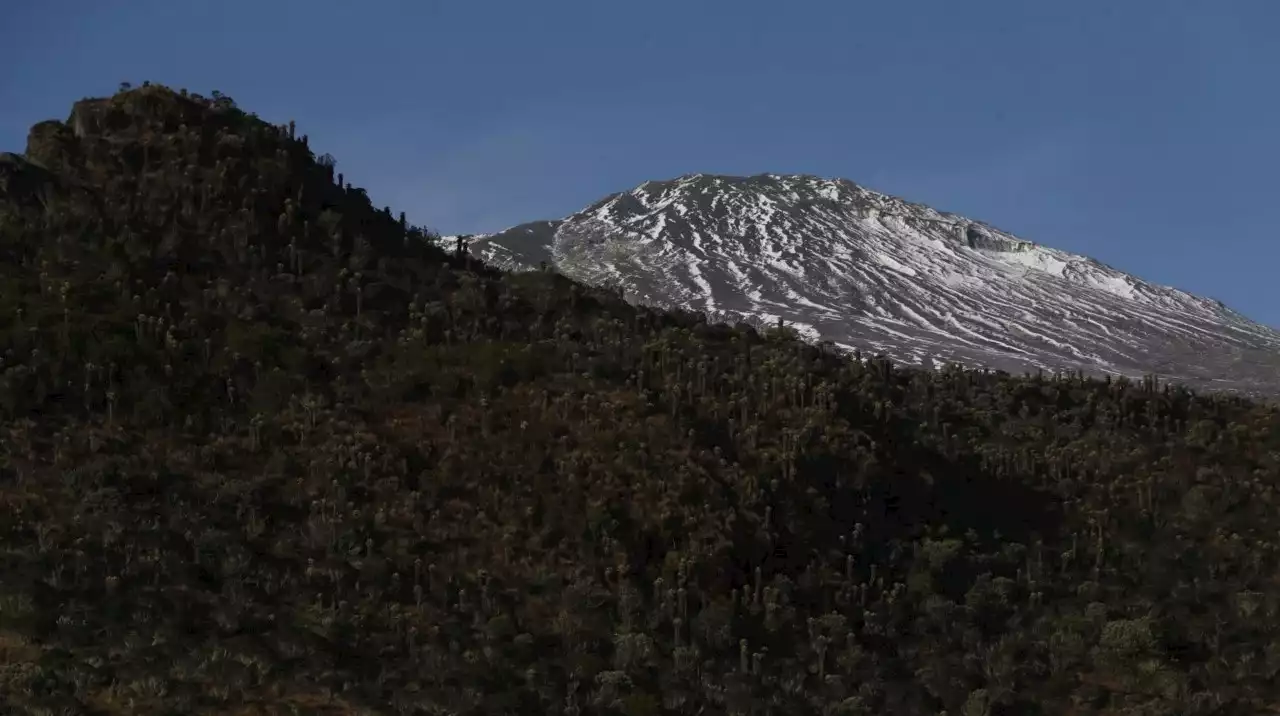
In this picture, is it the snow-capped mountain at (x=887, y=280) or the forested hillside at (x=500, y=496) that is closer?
the forested hillside at (x=500, y=496)

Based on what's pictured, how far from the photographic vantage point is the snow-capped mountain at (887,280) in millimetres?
137000

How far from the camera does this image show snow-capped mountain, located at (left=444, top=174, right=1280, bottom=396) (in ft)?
449

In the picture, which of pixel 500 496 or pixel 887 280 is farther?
pixel 887 280

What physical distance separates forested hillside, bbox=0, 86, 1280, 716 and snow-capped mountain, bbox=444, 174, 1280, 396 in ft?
265

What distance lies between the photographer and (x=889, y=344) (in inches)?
5084

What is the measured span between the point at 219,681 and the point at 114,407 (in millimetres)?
12353

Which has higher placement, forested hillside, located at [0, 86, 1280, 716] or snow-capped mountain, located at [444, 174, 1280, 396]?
snow-capped mountain, located at [444, 174, 1280, 396]

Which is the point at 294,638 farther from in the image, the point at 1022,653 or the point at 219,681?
the point at 1022,653

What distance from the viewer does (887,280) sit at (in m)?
159

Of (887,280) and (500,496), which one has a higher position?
(887,280)

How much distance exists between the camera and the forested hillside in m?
29.2

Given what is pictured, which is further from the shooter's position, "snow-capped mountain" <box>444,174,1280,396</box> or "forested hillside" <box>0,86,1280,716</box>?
"snow-capped mountain" <box>444,174,1280,396</box>

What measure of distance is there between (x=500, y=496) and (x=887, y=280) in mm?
128534

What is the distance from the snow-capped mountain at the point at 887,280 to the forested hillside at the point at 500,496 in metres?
80.9
